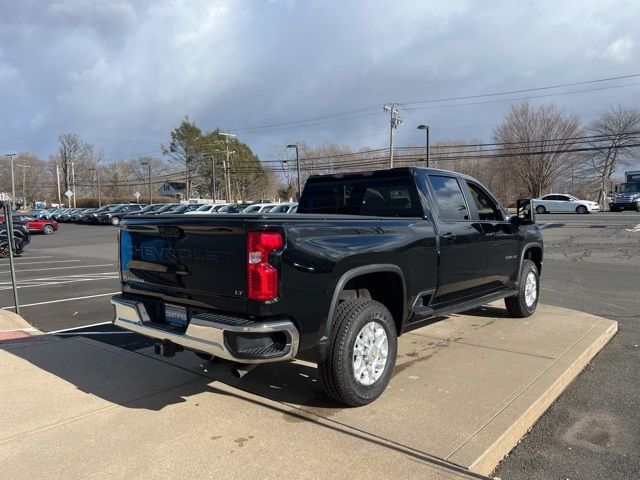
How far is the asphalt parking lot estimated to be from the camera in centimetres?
327

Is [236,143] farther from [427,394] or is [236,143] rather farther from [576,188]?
[427,394]

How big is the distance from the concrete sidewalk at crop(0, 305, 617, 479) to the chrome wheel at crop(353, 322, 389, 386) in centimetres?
24

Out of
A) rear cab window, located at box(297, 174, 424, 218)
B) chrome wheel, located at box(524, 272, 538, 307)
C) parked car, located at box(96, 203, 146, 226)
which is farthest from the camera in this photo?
parked car, located at box(96, 203, 146, 226)

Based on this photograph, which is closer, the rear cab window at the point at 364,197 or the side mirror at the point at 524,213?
the rear cab window at the point at 364,197

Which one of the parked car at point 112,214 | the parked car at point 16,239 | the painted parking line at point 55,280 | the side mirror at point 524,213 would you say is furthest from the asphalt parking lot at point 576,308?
the parked car at point 112,214

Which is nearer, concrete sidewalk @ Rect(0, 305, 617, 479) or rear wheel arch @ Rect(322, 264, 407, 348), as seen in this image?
concrete sidewalk @ Rect(0, 305, 617, 479)

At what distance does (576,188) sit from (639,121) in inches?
473

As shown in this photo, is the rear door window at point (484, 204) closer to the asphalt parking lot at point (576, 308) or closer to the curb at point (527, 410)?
the curb at point (527, 410)

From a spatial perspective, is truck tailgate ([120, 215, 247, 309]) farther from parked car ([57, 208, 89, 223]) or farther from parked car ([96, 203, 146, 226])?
parked car ([57, 208, 89, 223])

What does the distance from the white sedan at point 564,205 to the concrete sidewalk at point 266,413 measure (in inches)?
1521

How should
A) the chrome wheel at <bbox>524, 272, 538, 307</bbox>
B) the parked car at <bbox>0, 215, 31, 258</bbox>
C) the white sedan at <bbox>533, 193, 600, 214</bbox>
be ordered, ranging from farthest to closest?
1. the white sedan at <bbox>533, 193, 600, 214</bbox>
2. the parked car at <bbox>0, 215, 31, 258</bbox>
3. the chrome wheel at <bbox>524, 272, 538, 307</bbox>

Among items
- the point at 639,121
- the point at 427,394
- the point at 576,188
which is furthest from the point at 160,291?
the point at 576,188

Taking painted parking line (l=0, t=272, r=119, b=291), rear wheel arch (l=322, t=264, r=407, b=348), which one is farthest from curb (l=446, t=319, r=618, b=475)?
painted parking line (l=0, t=272, r=119, b=291)

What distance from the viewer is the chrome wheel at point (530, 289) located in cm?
655
